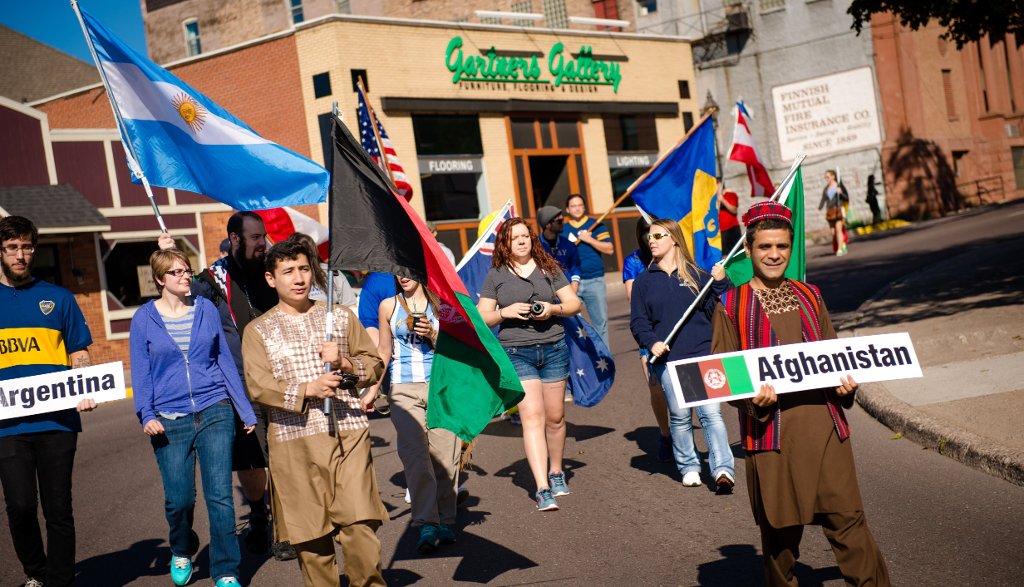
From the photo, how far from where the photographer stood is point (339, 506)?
16.6 feet

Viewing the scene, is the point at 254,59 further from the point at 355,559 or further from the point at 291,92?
the point at 355,559

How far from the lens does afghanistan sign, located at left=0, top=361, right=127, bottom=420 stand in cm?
584

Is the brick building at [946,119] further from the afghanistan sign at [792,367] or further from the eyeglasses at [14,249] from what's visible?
the eyeglasses at [14,249]

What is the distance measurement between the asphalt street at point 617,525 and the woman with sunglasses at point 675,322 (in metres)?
0.32

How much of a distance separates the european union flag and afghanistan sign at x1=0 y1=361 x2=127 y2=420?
359 centimetres

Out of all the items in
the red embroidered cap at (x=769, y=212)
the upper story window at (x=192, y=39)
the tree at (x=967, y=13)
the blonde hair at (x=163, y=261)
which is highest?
the upper story window at (x=192, y=39)

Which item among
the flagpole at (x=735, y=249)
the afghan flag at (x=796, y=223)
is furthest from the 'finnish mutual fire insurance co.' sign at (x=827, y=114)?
the afghan flag at (x=796, y=223)

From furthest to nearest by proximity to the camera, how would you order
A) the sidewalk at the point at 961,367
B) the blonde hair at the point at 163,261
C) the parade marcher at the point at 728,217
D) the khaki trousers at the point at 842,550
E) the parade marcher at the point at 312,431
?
1. the parade marcher at the point at 728,217
2. the sidewalk at the point at 961,367
3. the blonde hair at the point at 163,261
4. the parade marcher at the point at 312,431
5. the khaki trousers at the point at 842,550

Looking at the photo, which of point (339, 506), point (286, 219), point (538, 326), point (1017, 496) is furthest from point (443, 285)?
point (286, 219)

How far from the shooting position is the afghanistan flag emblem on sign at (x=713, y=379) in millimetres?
4422

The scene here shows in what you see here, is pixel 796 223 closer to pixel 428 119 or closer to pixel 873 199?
pixel 428 119

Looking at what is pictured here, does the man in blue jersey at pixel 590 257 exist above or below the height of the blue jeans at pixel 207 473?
above

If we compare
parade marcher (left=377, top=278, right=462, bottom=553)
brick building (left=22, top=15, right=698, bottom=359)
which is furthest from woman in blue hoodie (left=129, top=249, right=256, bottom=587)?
brick building (left=22, top=15, right=698, bottom=359)

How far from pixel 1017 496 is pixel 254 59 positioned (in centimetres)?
2772
